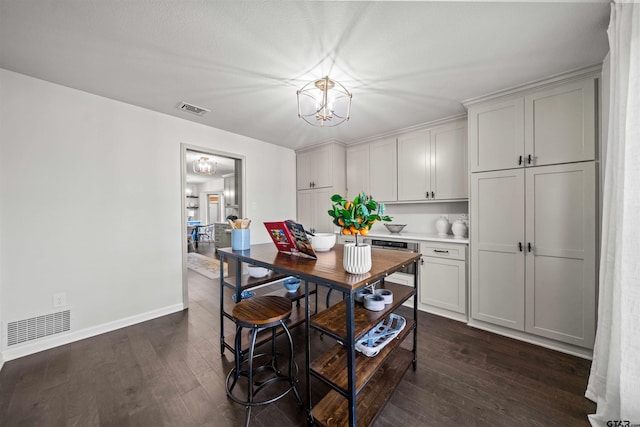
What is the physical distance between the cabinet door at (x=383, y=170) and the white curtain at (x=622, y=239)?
→ 2.16 m

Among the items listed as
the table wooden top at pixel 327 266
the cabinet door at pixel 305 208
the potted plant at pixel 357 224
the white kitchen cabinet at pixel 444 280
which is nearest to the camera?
the table wooden top at pixel 327 266

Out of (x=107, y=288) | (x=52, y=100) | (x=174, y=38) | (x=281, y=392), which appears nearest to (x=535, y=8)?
(x=174, y=38)

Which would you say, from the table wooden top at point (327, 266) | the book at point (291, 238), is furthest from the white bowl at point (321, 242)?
the book at point (291, 238)

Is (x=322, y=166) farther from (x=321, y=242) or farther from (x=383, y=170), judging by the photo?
(x=321, y=242)

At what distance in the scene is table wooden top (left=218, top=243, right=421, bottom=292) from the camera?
3.51ft

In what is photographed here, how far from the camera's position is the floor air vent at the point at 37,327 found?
75.5 inches

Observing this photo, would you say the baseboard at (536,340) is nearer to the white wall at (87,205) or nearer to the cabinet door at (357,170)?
the cabinet door at (357,170)

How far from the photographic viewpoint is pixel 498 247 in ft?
7.59

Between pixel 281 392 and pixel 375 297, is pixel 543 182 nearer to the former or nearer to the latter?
pixel 375 297

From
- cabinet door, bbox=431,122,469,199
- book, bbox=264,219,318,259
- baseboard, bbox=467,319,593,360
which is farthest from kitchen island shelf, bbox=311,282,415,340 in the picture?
cabinet door, bbox=431,122,469,199

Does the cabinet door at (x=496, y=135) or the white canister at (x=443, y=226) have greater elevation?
the cabinet door at (x=496, y=135)

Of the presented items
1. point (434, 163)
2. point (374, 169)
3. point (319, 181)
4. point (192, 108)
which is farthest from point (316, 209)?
point (192, 108)

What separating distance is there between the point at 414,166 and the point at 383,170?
1.56 feet

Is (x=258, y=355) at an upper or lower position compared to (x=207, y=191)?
lower
